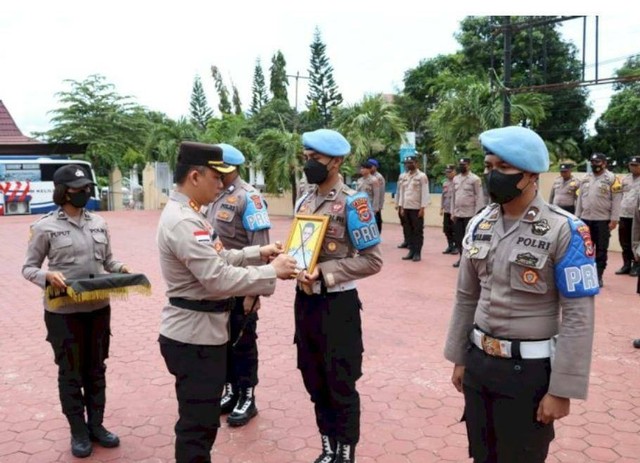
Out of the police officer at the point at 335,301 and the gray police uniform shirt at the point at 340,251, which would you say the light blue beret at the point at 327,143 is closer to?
the police officer at the point at 335,301

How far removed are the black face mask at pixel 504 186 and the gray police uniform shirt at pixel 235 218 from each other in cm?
177

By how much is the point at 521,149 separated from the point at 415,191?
805cm

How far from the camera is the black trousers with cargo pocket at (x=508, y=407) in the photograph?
205 cm

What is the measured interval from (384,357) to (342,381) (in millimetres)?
2016

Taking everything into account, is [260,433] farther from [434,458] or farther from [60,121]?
[60,121]

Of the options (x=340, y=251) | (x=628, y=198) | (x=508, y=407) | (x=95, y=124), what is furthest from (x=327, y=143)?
(x=95, y=124)

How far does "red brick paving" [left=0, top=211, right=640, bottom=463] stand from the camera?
10.8 feet

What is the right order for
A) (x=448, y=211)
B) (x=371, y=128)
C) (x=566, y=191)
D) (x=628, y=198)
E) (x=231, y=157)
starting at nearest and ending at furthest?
(x=231, y=157), (x=628, y=198), (x=566, y=191), (x=448, y=211), (x=371, y=128)

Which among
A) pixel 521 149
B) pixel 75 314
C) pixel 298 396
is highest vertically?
pixel 521 149

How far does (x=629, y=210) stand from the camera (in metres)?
8.21

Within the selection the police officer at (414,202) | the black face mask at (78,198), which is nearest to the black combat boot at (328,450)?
the black face mask at (78,198)

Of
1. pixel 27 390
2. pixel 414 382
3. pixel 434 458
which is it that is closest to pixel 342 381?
pixel 434 458

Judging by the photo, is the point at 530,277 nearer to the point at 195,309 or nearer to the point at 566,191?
the point at 195,309

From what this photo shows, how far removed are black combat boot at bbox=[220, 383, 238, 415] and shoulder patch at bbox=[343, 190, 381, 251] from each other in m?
1.56
